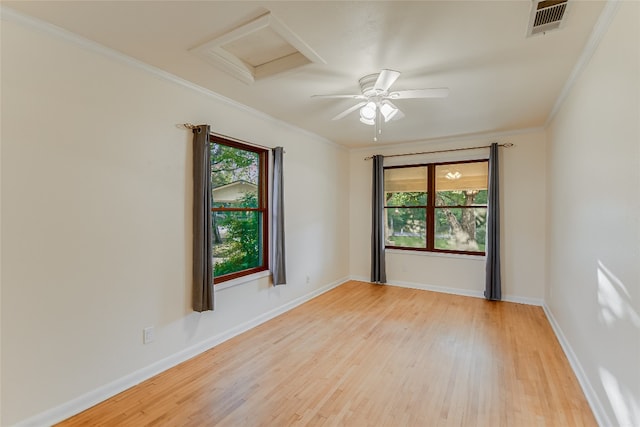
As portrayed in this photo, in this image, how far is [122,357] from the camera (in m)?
2.38

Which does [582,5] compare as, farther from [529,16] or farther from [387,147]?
[387,147]

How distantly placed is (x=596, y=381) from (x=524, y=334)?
4.48 feet

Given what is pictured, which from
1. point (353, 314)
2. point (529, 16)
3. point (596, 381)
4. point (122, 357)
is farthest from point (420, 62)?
point (122, 357)

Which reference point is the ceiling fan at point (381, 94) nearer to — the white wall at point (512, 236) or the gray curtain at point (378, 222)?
the gray curtain at point (378, 222)

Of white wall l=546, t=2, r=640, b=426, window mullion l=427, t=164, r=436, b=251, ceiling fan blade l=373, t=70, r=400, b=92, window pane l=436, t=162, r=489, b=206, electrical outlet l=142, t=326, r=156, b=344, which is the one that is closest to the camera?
white wall l=546, t=2, r=640, b=426

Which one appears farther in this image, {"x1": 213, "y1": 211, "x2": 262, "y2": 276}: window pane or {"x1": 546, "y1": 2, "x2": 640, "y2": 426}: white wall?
{"x1": 213, "y1": 211, "x2": 262, "y2": 276}: window pane

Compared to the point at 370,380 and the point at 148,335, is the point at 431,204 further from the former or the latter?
the point at 148,335

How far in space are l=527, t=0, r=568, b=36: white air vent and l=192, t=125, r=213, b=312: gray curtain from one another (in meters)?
2.63

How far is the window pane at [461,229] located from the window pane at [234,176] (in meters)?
3.23

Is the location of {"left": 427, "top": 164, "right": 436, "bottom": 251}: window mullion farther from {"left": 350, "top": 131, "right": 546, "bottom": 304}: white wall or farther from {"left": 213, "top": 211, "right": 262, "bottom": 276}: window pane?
{"left": 213, "top": 211, "right": 262, "bottom": 276}: window pane

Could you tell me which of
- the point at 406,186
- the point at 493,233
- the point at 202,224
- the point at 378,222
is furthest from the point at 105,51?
the point at 493,233

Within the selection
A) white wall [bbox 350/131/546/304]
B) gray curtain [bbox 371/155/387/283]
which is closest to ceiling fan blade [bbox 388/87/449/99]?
white wall [bbox 350/131/546/304]

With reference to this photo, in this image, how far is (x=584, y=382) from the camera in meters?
2.36

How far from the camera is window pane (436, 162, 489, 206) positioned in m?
4.92
